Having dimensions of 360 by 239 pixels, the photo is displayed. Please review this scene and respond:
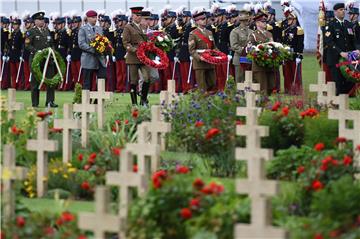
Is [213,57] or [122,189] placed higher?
[213,57]

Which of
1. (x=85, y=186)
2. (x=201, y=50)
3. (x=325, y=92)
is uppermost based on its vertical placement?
(x=201, y=50)

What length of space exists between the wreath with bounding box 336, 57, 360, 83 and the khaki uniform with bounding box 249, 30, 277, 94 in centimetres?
107

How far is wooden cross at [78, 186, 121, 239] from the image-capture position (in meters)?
7.35

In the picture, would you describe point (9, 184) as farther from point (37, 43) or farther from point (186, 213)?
point (37, 43)

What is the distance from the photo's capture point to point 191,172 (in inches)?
377

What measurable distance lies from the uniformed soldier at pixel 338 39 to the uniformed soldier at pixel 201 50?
80.8 inches

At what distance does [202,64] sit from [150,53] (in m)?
0.85

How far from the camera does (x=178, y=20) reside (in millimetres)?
24453

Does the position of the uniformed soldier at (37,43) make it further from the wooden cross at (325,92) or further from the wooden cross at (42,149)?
the wooden cross at (42,149)

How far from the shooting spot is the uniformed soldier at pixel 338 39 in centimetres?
1997

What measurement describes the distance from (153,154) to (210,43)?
9869 mm

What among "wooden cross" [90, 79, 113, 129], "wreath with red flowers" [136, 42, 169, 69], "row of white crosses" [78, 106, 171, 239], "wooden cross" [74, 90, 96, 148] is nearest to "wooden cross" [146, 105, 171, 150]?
"row of white crosses" [78, 106, 171, 239]

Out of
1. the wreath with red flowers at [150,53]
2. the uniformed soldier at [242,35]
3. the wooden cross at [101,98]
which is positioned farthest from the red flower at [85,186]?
the uniformed soldier at [242,35]

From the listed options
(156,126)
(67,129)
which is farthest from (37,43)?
(156,126)
